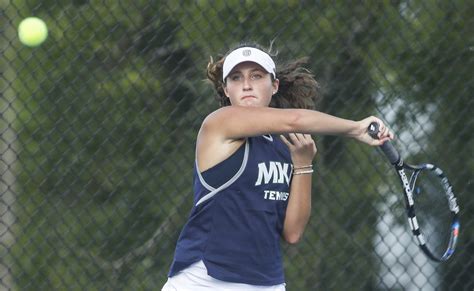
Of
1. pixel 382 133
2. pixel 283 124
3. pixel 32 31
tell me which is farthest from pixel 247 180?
pixel 32 31

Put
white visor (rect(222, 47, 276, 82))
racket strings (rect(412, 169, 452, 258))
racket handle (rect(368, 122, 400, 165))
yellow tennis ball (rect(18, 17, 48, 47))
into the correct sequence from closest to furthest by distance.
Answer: racket handle (rect(368, 122, 400, 165))
white visor (rect(222, 47, 276, 82))
yellow tennis ball (rect(18, 17, 48, 47))
racket strings (rect(412, 169, 452, 258))

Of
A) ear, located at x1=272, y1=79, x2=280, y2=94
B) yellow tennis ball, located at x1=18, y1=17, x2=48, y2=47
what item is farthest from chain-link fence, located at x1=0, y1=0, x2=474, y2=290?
ear, located at x1=272, y1=79, x2=280, y2=94

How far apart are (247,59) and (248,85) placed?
83 millimetres

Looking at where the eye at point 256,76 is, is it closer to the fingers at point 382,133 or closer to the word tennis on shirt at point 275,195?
the word tennis on shirt at point 275,195

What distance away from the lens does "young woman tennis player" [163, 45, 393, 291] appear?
333 centimetres

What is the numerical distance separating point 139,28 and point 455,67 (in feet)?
4.98

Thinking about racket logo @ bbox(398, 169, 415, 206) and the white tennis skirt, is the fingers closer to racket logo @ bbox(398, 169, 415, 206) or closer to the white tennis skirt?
racket logo @ bbox(398, 169, 415, 206)

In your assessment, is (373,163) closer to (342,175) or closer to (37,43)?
(342,175)

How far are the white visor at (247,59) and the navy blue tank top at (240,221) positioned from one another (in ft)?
0.76

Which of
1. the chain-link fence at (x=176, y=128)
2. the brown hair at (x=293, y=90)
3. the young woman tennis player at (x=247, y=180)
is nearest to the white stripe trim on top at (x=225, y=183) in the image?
the young woman tennis player at (x=247, y=180)

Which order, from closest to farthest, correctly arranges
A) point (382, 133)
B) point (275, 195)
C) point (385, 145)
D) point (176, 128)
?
point (382, 133) → point (385, 145) → point (275, 195) → point (176, 128)

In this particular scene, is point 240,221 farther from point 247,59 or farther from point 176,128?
point 176,128

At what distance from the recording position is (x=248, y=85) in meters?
3.54

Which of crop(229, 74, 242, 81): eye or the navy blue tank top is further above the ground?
crop(229, 74, 242, 81): eye
